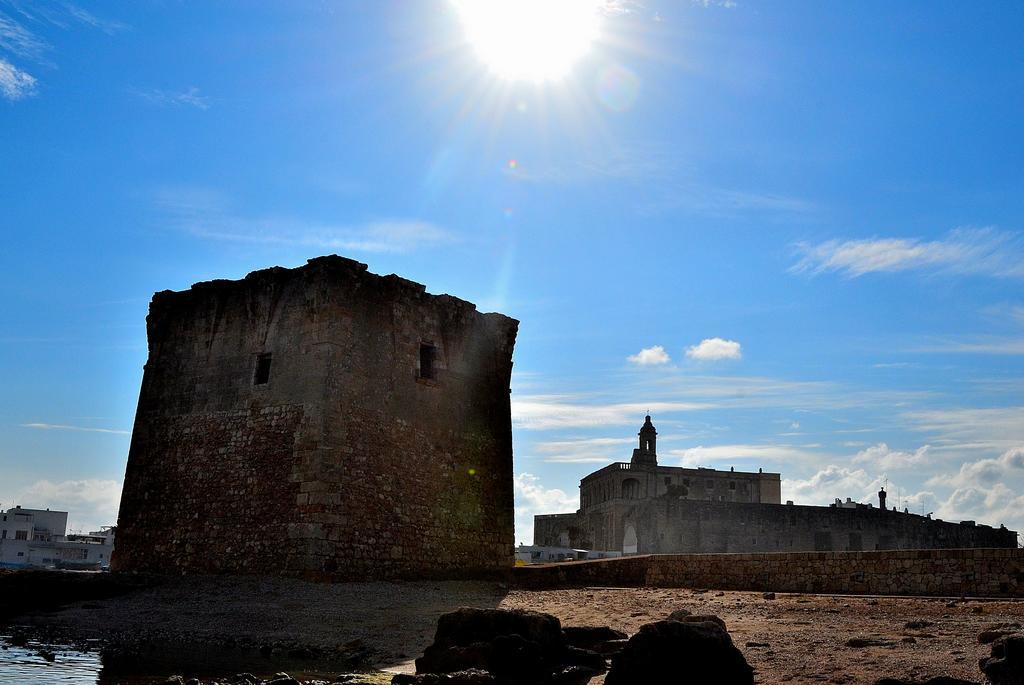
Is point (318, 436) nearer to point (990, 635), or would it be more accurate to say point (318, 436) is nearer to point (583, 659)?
point (583, 659)

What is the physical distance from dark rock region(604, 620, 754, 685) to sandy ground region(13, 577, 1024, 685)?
506 millimetres

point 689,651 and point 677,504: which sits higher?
point 677,504

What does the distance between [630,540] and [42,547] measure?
39171mm

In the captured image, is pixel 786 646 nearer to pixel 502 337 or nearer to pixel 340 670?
pixel 340 670

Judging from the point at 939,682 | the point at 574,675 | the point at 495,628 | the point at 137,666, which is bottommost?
the point at 137,666

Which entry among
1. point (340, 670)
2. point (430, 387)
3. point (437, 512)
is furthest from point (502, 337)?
point (340, 670)

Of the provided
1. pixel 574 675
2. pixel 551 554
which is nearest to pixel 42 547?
pixel 551 554

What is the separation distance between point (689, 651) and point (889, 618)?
12.6ft

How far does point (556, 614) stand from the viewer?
536 inches

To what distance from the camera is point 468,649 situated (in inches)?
380

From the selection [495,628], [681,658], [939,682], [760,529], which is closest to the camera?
[939,682]

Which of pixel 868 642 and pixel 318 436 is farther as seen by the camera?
pixel 318 436

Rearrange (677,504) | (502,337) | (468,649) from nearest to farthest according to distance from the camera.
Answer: (468,649), (502,337), (677,504)

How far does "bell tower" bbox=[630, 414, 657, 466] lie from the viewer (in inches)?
2456
